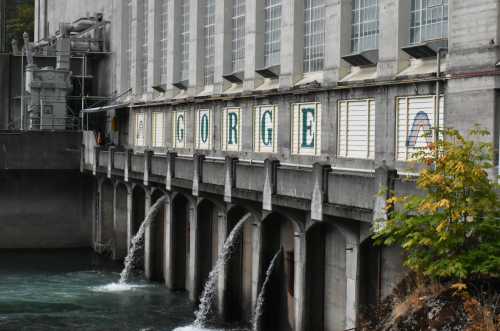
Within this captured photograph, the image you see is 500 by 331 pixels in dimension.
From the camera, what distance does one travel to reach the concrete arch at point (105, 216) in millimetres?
52812

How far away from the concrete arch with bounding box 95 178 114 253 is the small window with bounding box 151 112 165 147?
4753 millimetres

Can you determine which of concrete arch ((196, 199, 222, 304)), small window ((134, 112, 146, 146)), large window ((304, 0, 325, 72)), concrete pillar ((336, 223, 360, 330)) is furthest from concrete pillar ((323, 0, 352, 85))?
small window ((134, 112, 146, 146))

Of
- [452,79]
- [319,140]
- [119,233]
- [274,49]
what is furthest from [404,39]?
[119,233]

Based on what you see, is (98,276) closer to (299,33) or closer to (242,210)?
(242,210)

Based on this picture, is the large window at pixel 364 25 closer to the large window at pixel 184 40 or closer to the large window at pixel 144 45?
the large window at pixel 184 40

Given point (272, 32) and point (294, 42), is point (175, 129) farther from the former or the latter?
point (294, 42)

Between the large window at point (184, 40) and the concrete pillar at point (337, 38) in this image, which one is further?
the large window at point (184, 40)

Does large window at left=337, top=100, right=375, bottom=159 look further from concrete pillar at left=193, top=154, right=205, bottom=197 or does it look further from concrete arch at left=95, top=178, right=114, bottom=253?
concrete arch at left=95, top=178, right=114, bottom=253

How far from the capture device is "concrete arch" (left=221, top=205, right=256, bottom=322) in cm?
3359

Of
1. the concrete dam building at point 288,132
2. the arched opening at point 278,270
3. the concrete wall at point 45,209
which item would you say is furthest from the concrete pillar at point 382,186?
the concrete wall at point 45,209

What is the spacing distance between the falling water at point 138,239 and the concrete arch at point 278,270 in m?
12.2

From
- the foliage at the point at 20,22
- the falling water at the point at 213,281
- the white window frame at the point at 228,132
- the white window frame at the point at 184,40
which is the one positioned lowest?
the falling water at the point at 213,281

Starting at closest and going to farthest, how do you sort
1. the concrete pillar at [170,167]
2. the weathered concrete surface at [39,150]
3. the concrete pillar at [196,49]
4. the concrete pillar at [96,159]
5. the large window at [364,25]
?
the large window at [364,25] → the concrete pillar at [170,167] → the concrete pillar at [196,49] → the concrete pillar at [96,159] → the weathered concrete surface at [39,150]

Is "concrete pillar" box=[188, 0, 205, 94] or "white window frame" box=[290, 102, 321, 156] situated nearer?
"white window frame" box=[290, 102, 321, 156]
